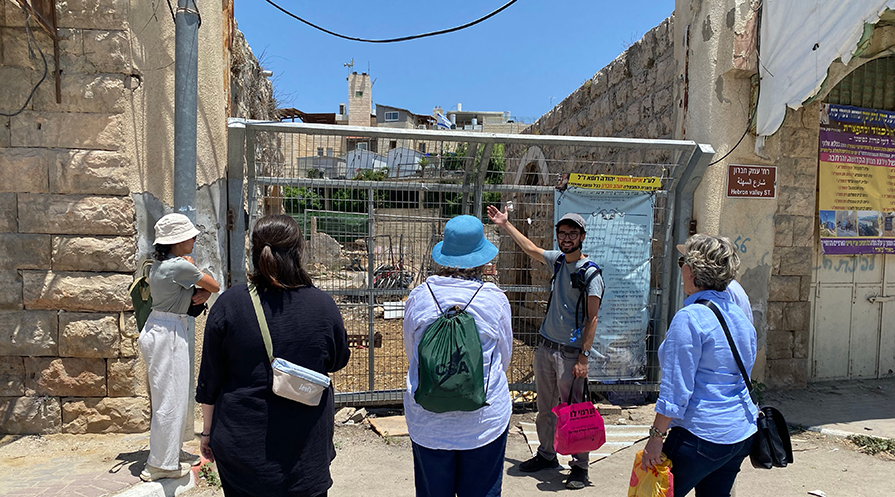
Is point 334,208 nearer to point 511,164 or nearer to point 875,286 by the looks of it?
point 875,286

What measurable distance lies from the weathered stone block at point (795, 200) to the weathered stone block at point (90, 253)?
582 cm

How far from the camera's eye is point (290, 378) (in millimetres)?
2053

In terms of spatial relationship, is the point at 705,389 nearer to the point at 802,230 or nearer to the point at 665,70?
the point at 802,230

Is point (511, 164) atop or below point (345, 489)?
atop

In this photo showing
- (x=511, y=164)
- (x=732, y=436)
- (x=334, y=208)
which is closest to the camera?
(x=732, y=436)

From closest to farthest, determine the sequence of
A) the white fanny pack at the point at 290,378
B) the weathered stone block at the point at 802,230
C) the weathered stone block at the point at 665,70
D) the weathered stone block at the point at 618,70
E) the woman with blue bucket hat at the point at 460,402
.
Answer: the white fanny pack at the point at 290,378 < the woman with blue bucket hat at the point at 460,402 < the weathered stone block at the point at 802,230 < the weathered stone block at the point at 665,70 < the weathered stone block at the point at 618,70

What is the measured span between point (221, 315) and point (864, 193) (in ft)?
20.7

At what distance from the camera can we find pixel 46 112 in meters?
4.04

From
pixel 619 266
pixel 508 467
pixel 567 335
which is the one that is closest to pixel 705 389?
pixel 567 335

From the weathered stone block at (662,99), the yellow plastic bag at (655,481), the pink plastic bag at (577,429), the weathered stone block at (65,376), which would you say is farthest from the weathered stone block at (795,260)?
the weathered stone block at (65,376)

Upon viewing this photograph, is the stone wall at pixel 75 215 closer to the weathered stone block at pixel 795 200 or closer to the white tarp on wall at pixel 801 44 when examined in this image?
the white tarp on wall at pixel 801 44

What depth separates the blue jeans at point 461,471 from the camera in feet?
7.57

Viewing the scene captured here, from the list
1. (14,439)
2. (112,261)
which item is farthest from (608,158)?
(14,439)

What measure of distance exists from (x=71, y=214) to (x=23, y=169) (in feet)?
1.58
